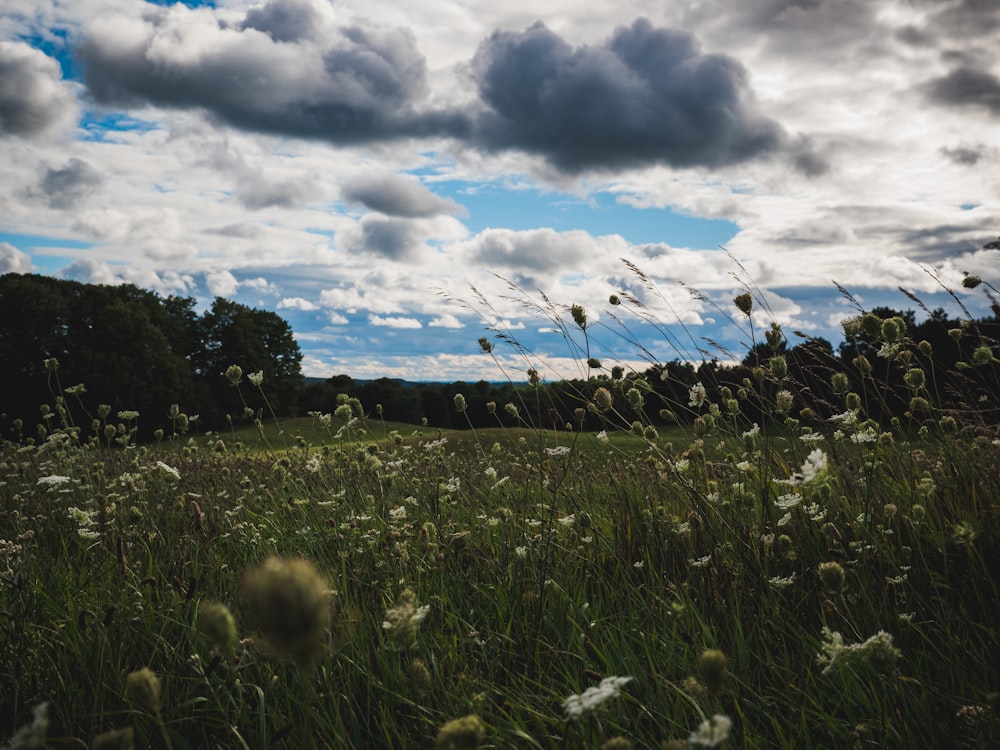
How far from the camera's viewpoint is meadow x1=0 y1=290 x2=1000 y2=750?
1870 millimetres

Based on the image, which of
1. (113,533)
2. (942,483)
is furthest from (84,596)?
(942,483)

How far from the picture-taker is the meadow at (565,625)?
187cm

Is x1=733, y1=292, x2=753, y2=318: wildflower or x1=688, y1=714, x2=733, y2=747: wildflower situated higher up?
x1=733, y1=292, x2=753, y2=318: wildflower

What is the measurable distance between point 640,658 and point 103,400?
40.5 meters

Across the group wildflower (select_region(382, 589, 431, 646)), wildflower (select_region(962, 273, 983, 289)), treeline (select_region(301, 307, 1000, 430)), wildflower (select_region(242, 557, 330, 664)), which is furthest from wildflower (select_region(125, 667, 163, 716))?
wildflower (select_region(962, 273, 983, 289))

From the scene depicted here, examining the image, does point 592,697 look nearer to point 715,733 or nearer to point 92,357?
point 715,733

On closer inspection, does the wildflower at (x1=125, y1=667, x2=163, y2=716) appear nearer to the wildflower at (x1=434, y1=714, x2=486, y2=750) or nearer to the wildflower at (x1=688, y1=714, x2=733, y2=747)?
the wildflower at (x1=434, y1=714, x2=486, y2=750)

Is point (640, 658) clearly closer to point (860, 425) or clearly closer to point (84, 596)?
point (860, 425)

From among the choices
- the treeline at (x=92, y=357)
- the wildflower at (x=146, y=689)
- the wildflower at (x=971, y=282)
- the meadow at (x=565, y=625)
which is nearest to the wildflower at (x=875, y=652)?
the meadow at (x=565, y=625)

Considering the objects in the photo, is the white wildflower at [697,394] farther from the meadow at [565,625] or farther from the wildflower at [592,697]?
the wildflower at [592,697]

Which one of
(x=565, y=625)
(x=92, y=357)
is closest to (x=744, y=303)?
(x=565, y=625)

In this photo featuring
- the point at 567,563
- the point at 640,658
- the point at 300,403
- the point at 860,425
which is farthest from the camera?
the point at 300,403

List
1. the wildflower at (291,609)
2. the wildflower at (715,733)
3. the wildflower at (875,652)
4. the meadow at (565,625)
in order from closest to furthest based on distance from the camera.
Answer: the wildflower at (291,609) < the wildflower at (715,733) < the wildflower at (875,652) < the meadow at (565,625)

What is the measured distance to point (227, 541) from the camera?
457 centimetres
